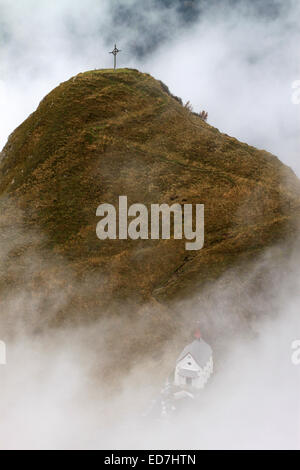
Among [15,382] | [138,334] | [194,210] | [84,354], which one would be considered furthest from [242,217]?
[15,382]

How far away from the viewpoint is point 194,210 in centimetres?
2400

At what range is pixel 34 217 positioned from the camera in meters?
24.2

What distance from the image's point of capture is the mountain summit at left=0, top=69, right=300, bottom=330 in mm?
23453

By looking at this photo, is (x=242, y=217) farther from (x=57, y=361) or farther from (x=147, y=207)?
(x=57, y=361)

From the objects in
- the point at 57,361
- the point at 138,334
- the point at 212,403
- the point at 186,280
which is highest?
the point at 186,280

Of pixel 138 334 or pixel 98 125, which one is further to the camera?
pixel 98 125

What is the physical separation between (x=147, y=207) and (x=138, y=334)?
27.7 ft

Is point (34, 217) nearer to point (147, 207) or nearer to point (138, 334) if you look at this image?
point (147, 207)

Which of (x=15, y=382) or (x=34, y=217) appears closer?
(x=15, y=382)

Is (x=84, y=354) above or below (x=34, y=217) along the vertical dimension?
below

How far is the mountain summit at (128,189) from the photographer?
23453mm

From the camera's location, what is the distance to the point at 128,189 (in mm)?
24453

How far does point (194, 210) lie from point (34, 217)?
1094 centimetres

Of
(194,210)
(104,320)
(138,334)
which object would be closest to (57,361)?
(104,320)
